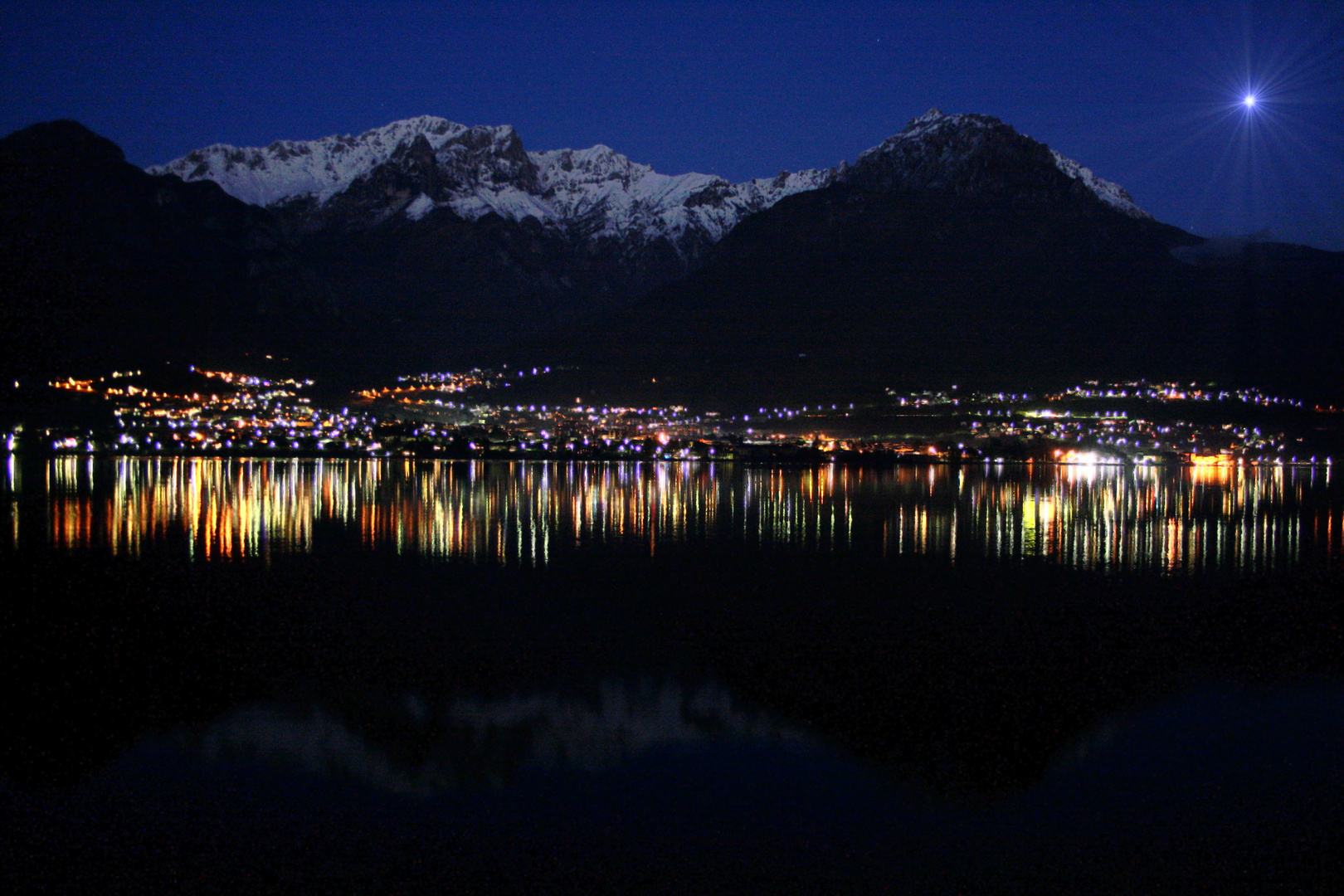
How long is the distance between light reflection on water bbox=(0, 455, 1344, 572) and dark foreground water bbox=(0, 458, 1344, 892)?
84 cm

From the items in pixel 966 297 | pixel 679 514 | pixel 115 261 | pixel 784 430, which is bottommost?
pixel 679 514

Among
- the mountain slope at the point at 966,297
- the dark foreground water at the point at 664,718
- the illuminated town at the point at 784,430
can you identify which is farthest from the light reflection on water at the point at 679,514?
the mountain slope at the point at 966,297

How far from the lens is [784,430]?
299 ft

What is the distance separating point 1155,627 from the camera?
15453mm

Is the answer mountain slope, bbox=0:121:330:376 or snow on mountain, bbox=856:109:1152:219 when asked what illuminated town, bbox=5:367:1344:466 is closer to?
mountain slope, bbox=0:121:330:376

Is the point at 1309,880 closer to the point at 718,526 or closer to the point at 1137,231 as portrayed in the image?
the point at 718,526

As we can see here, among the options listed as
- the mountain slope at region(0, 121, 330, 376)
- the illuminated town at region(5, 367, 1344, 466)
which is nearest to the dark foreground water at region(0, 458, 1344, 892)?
the illuminated town at region(5, 367, 1344, 466)

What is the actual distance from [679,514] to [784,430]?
59035mm

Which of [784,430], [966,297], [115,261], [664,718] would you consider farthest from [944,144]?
[664,718]

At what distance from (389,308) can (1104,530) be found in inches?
5862

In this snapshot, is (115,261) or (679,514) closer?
(679,514)

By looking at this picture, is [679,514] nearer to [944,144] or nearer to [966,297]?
[966,297]

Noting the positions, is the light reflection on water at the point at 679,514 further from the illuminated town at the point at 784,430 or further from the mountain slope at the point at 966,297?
the mountain slope at the point at 966,297

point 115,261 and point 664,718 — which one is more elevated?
point 115,261
